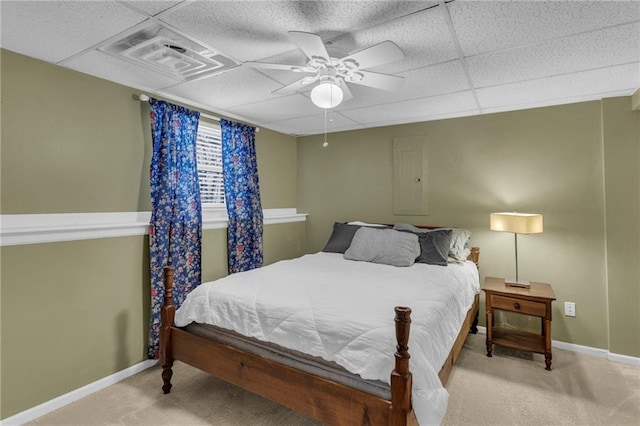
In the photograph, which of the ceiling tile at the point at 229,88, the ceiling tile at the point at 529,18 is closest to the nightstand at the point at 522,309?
the ceiling tile at the point at 529,18

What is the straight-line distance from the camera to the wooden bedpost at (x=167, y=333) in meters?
2.24

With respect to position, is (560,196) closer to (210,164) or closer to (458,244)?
(458,244)

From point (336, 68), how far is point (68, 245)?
2.17m

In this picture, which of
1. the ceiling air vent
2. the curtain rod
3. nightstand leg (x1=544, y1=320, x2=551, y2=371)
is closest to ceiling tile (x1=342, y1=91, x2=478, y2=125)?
the curtain rod

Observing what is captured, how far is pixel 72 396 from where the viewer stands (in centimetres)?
221

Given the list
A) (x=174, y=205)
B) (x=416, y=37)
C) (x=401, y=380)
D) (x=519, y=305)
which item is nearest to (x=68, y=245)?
(x=174, y=205)

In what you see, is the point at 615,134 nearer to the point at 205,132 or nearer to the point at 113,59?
the point at 205,132

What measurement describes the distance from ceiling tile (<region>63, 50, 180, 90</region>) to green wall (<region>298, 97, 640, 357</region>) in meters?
2.57

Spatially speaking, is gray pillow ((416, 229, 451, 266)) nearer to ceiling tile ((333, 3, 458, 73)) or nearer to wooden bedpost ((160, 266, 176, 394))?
ceiling tile ((333, 3, 458, 73))

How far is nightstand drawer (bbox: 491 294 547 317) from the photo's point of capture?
259 centimetres

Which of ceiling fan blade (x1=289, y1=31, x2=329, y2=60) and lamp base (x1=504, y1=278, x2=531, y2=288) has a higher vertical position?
ceiling fan blade (x1=289, y1=31, x2=329, y2=60)

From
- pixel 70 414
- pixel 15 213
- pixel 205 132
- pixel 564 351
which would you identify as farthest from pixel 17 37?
pixel 564 351

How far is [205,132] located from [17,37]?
158 centimetres

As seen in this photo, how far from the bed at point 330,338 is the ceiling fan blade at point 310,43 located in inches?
51.6
